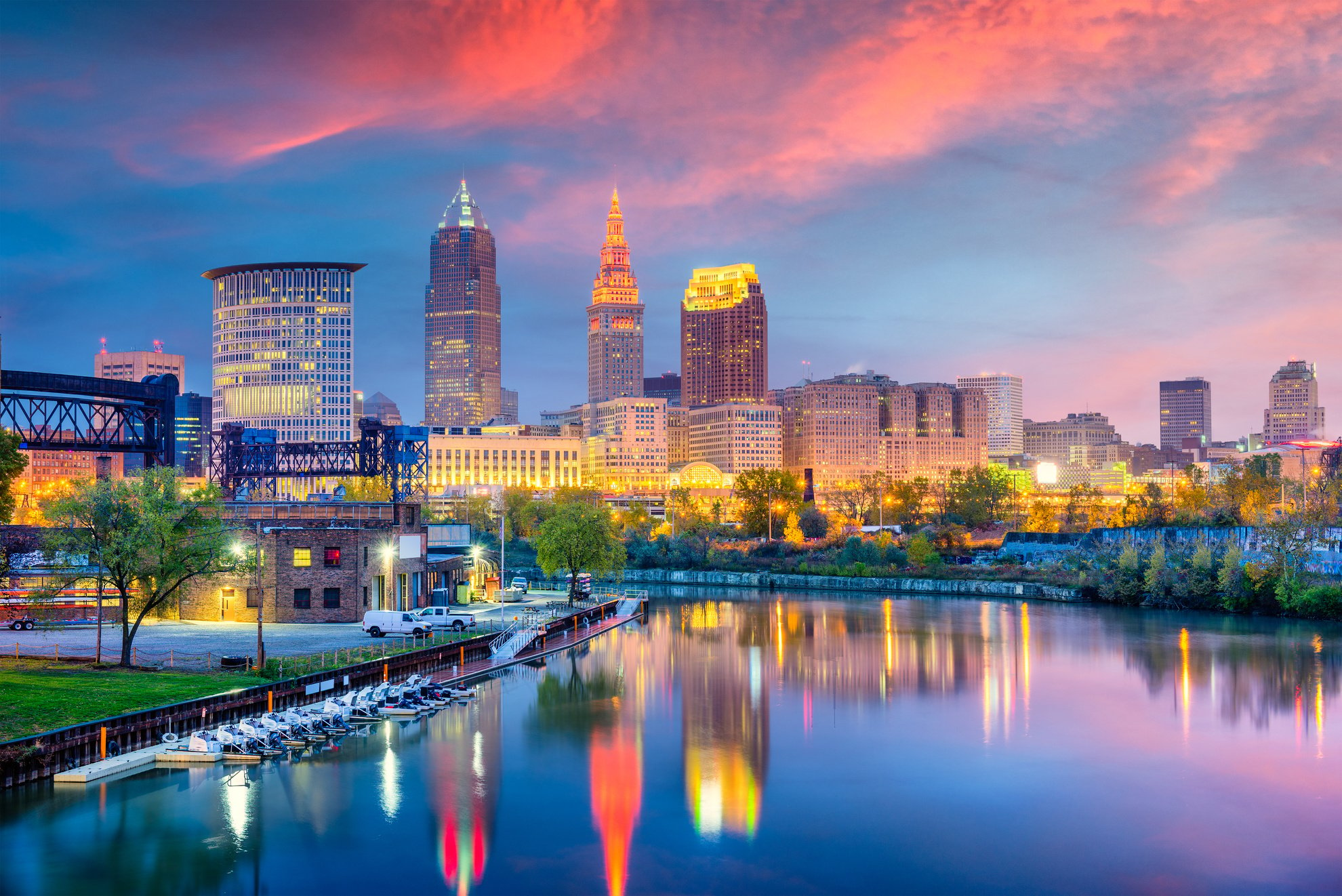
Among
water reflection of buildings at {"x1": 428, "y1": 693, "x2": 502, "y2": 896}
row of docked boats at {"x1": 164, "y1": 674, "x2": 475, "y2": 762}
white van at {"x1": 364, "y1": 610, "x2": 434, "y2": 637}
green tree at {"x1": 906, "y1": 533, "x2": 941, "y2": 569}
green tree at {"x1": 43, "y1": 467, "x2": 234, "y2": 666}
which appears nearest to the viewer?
water reflection of buildings at {"x1": 428, "y1": 693, "x2": 502, "y2": 896}

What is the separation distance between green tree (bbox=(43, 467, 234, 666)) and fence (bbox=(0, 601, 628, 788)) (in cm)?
654

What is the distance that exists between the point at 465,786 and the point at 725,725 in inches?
541

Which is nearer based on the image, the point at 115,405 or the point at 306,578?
the point at 306,578

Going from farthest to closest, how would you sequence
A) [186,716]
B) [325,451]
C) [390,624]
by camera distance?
[325,451], [390,624], [186,716]

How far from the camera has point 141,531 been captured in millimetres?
46406

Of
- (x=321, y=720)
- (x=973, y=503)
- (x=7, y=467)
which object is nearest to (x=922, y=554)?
(x=973, y=503)

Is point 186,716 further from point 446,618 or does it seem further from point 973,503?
point 973,503

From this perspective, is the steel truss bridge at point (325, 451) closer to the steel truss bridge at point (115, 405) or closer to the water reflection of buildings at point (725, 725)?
the steel truss bridge at point (115, 405)

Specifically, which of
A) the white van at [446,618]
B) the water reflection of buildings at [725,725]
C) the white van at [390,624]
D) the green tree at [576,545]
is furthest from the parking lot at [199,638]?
the green tree at [576,545]

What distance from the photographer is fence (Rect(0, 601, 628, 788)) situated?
34031 mm

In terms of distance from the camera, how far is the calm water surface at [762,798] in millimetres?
28703

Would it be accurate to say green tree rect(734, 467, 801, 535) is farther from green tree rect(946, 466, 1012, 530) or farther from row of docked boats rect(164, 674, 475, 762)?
row of docked boats rect(164, 674, 475, 762)

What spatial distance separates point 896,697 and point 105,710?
3356 cm

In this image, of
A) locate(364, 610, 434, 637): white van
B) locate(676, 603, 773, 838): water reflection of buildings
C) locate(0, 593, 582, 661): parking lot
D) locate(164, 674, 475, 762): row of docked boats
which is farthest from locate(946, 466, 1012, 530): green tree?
locate(164, 674, 475, 762): row of docked boats
